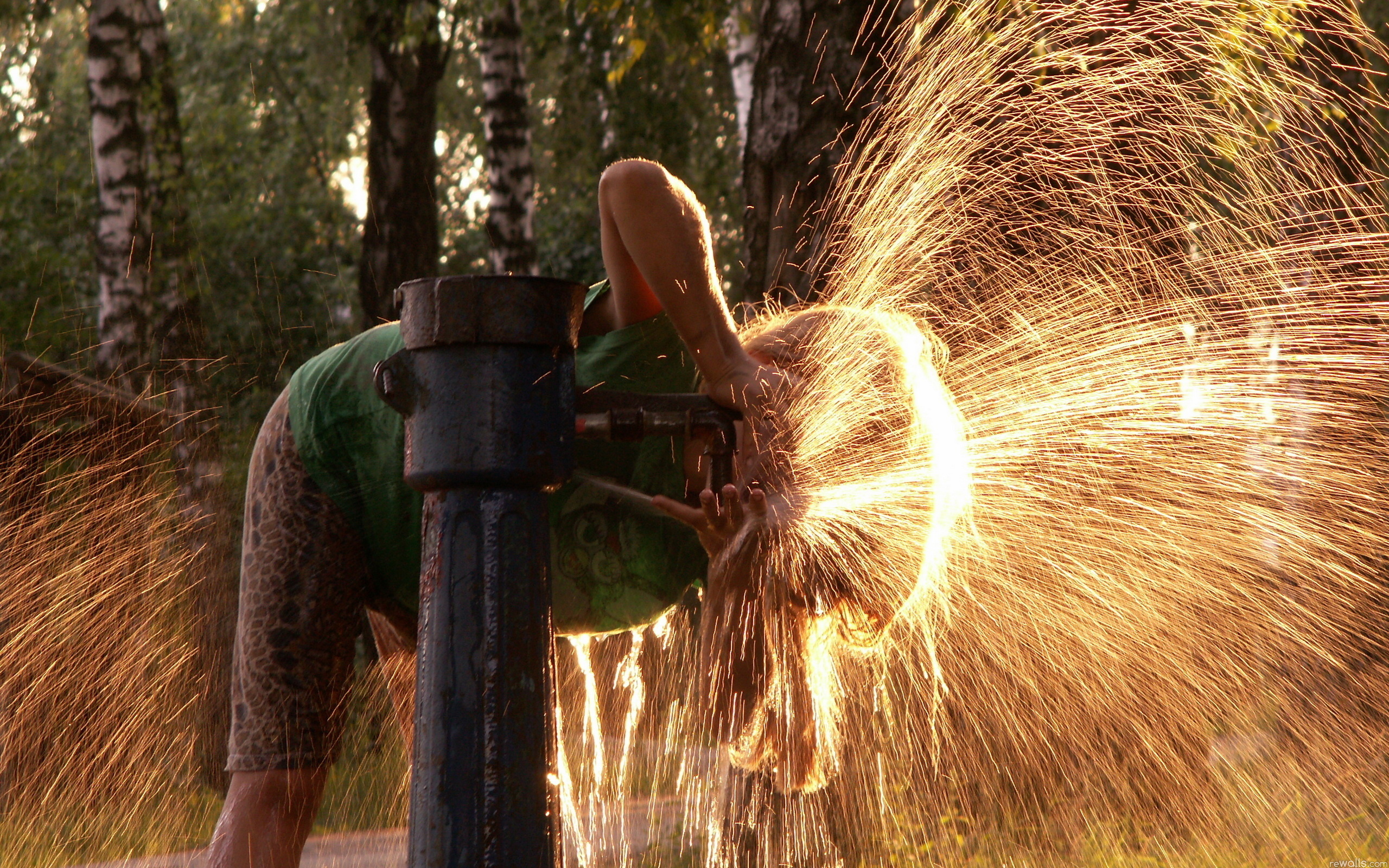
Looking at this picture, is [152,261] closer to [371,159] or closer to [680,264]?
[371,159]

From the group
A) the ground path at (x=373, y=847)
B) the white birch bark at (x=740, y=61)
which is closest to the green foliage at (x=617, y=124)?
the white birch bark at (x=740, y=61)

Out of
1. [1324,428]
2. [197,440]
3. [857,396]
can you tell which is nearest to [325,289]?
[197,440]

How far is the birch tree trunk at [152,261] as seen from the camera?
6551mm

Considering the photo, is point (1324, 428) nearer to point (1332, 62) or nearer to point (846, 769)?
point (1332, 62)

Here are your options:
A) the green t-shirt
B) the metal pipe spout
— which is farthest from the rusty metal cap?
the green t-shirt

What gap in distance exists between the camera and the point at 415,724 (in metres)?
1.62

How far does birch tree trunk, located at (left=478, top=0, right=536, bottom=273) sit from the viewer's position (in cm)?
836

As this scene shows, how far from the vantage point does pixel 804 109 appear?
159 inches

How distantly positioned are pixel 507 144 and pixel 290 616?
257 inches

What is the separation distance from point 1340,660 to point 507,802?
547 centimetres

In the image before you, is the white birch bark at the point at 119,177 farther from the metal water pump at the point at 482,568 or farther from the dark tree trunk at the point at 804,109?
the metal water pump at the point at 482,568

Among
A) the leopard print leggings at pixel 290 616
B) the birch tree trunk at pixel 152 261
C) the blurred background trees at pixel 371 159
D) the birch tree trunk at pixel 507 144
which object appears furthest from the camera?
the birch tree trunk at pixel 507 144

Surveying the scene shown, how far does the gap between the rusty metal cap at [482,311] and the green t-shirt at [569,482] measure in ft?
2.30

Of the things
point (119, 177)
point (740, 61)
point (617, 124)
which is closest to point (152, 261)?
point (119, 177)
